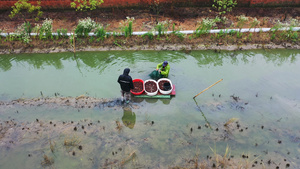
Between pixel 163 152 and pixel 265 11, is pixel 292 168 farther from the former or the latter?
pixel 265 11

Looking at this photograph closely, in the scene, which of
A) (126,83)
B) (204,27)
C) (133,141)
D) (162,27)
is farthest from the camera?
(162,27)

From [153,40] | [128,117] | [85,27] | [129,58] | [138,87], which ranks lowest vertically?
[128,117]

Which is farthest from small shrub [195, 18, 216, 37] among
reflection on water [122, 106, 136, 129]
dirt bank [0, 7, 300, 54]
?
reflection on water [122, 106, 136, 129]

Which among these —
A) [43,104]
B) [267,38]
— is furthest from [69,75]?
[267,38]

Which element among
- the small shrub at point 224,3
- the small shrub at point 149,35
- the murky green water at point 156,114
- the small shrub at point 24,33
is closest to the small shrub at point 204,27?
the small shrub at point 224,3

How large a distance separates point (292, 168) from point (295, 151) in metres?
0.68

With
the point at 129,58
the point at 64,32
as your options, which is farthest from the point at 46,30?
the point at 129,58

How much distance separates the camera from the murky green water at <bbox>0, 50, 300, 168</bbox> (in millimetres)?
6199

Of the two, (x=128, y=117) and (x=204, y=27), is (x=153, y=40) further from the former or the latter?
(x=128, y=117)

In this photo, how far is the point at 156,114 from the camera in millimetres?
7555

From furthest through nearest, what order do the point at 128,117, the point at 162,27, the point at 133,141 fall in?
1. the point at 162,27
2. the point at 128,117
3. the point at 133,141

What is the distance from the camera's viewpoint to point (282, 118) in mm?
7297

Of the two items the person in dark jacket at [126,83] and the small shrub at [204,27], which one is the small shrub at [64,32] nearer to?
the person in dark jacket at [126,83]

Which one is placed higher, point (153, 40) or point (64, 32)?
point (64, 32)
